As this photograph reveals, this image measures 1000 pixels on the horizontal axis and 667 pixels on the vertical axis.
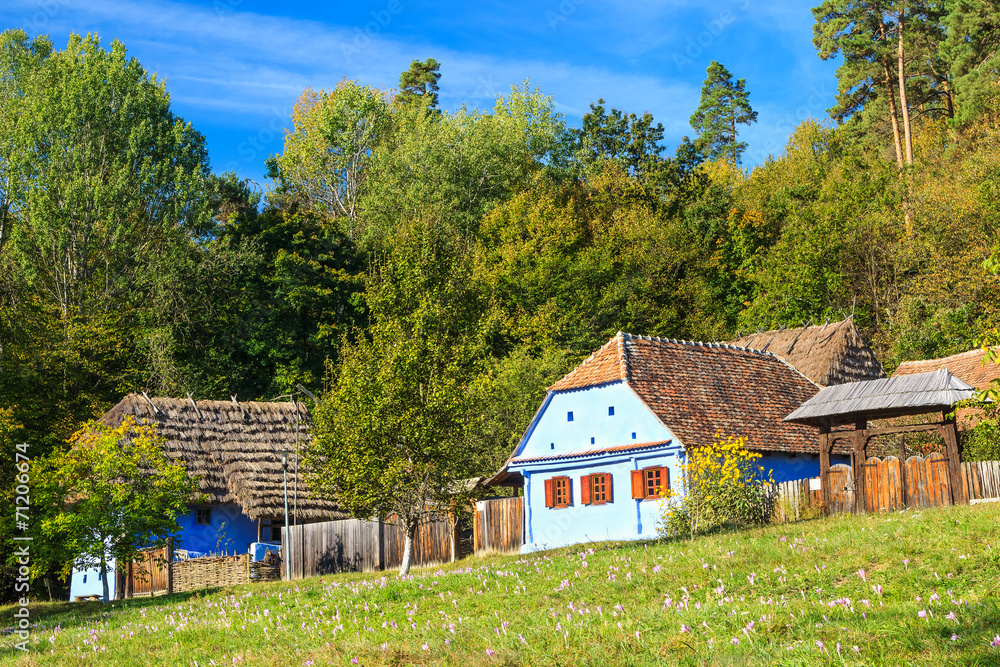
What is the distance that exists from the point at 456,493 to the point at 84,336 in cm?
2466

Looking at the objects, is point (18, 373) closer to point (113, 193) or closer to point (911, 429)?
point (113, 193)

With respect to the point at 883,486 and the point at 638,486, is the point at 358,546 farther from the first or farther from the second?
the point at 883,486

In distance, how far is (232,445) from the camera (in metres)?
38.4

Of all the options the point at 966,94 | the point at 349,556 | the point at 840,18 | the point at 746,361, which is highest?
the point at 840,18

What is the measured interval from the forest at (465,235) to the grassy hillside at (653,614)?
636 inches

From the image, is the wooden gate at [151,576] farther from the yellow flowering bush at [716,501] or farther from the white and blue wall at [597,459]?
the yellow flowering bush at [716,501]

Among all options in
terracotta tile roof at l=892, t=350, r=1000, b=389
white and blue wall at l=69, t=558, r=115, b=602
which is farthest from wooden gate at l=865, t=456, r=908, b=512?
white and blue wall at l=69, t=558, r=115, b=602

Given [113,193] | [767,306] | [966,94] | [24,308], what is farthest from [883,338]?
[24,308]

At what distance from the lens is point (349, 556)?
34.2m

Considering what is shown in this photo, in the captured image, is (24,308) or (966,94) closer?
(24,308)

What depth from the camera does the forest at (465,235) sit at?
45.2m

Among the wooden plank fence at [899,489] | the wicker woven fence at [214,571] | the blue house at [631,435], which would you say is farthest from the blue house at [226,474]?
the wooden plank fence at [899,489]

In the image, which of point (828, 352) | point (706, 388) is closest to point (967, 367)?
point (828, 352)

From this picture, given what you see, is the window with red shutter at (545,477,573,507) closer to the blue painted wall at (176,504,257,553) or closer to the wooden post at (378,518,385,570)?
the wooden post at (378,518,385,570)
